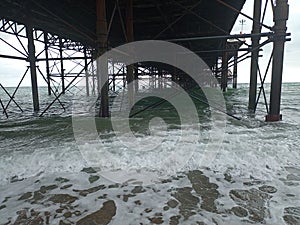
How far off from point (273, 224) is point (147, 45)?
978 centimetres

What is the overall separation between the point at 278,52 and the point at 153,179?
4.81 metres

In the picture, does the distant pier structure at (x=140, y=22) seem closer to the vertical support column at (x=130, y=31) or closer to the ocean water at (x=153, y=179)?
the vertical support column at (x=130, y=31)

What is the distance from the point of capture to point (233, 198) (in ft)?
7.79

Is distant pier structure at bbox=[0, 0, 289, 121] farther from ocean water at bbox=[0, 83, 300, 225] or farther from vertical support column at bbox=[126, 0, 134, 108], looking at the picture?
ocean water at bbox=[0, 83, 300, 225]

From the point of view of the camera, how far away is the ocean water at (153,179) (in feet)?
7.02

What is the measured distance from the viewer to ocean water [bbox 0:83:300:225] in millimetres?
2141

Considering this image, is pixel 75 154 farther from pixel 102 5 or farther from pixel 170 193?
pixel 102 5

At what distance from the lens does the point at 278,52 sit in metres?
5.51

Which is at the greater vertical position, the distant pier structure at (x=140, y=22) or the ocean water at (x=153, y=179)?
the distant pier structure at (x=140, y=22)

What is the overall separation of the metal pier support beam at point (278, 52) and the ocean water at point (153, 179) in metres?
1.01

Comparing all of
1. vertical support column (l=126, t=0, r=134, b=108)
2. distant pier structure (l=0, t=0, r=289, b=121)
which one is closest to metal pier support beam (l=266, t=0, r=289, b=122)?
distant pier structure (l=0, t=0, r=289, b=121)

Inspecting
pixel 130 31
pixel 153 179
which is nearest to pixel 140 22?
pixel 130 31

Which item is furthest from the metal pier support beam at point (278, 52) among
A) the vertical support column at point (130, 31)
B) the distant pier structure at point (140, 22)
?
the vertical support column at point (130, 31)

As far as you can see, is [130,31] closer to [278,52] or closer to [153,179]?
[278,52]
